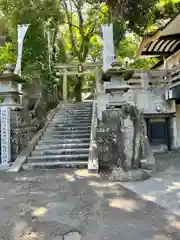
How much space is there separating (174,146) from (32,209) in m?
9.44

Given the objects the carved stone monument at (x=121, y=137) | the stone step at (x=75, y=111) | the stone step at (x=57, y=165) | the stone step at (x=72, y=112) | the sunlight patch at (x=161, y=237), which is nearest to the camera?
the sunlight patch at (x=161, y=237)

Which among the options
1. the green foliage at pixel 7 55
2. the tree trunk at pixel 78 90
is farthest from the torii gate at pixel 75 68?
the green foliage at pixel 7 55

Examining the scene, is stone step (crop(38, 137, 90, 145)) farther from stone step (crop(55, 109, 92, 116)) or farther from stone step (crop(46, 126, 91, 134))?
stone step (crop(55, 109, 92, 116))

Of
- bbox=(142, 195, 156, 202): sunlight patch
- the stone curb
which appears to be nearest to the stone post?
the stone curb

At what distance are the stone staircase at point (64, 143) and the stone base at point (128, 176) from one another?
1640 millimetres

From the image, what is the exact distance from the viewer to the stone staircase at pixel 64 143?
26.7ft

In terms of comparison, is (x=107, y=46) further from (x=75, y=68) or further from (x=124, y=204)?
(x=124, y=204)

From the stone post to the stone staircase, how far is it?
72 cm

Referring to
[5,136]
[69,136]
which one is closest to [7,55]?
[69,136]

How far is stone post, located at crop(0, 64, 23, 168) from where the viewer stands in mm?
8273

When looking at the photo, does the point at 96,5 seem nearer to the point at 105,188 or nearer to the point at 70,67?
the point at 70,67

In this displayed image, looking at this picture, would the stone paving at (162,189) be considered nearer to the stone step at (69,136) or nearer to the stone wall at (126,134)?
the stone wall at (126,134)

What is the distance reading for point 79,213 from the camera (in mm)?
4281

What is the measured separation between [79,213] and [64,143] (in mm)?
5100
